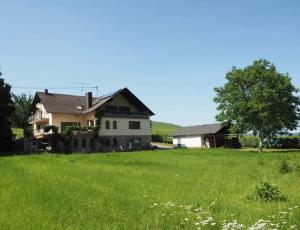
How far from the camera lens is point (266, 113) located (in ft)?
204

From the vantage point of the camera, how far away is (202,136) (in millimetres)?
86375

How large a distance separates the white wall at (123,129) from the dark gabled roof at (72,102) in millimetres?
2282

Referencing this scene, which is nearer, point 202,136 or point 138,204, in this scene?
point 138,204

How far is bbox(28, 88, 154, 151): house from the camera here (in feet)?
209

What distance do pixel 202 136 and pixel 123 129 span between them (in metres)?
24.7

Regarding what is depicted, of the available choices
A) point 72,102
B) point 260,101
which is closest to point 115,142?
point 72,102

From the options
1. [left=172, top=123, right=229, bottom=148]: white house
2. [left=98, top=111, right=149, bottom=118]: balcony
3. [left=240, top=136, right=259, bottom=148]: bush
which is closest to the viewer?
[left=98, top=111, right=149, bottom=118]: balcony

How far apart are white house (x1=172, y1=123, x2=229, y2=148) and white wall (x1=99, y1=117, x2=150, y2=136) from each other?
58.4ft

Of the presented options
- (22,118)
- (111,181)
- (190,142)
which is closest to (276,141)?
(190,142)

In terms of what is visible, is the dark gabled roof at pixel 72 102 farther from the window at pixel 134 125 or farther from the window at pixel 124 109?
the window at pixel 134 125

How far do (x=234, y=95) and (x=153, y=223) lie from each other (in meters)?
59.4

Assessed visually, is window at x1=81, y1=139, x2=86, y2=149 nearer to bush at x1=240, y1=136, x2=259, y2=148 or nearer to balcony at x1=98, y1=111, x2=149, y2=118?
balcony at x1=98, y1=111, x2=149, y2=118

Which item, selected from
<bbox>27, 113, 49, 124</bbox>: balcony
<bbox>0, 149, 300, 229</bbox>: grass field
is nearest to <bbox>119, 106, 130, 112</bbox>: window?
<bbox>27, 113, 49, 124</bbox>: balcony

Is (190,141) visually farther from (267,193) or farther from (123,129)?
(267,193)
